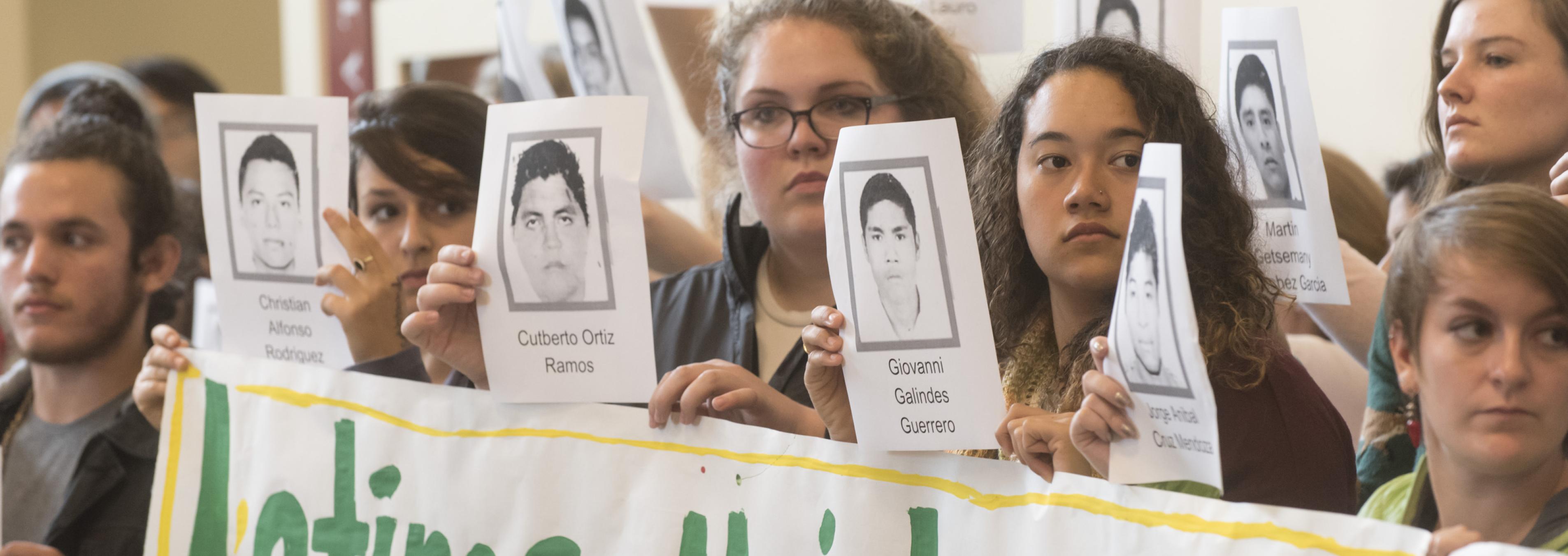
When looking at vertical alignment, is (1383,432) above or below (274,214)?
below

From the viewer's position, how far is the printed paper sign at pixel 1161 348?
37.1 inches

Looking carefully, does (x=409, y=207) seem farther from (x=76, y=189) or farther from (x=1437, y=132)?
(x=1437, y=132)

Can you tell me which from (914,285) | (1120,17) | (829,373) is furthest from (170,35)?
(914,285)

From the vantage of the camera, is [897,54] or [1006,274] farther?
[897,54]

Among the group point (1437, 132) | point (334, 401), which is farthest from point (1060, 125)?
point (334, 401)

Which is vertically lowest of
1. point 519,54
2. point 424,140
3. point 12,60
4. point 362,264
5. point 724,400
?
point 724,400

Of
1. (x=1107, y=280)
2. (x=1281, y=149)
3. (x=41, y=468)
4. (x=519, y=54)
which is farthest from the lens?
(x=519, y=54)

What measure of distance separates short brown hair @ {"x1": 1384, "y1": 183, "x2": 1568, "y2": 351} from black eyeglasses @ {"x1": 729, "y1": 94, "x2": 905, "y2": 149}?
734mm

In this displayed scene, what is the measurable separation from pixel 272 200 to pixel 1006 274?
3.03ft

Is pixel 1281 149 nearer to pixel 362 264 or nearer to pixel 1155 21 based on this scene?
pixel 1155 21

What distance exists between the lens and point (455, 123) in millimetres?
1972

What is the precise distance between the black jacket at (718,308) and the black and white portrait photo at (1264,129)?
0.63 m

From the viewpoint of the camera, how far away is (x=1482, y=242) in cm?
95

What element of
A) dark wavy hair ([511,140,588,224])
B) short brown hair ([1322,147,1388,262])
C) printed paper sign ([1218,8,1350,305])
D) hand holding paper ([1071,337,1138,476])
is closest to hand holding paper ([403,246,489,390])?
dark wavy hair ([511,140,588,224])
